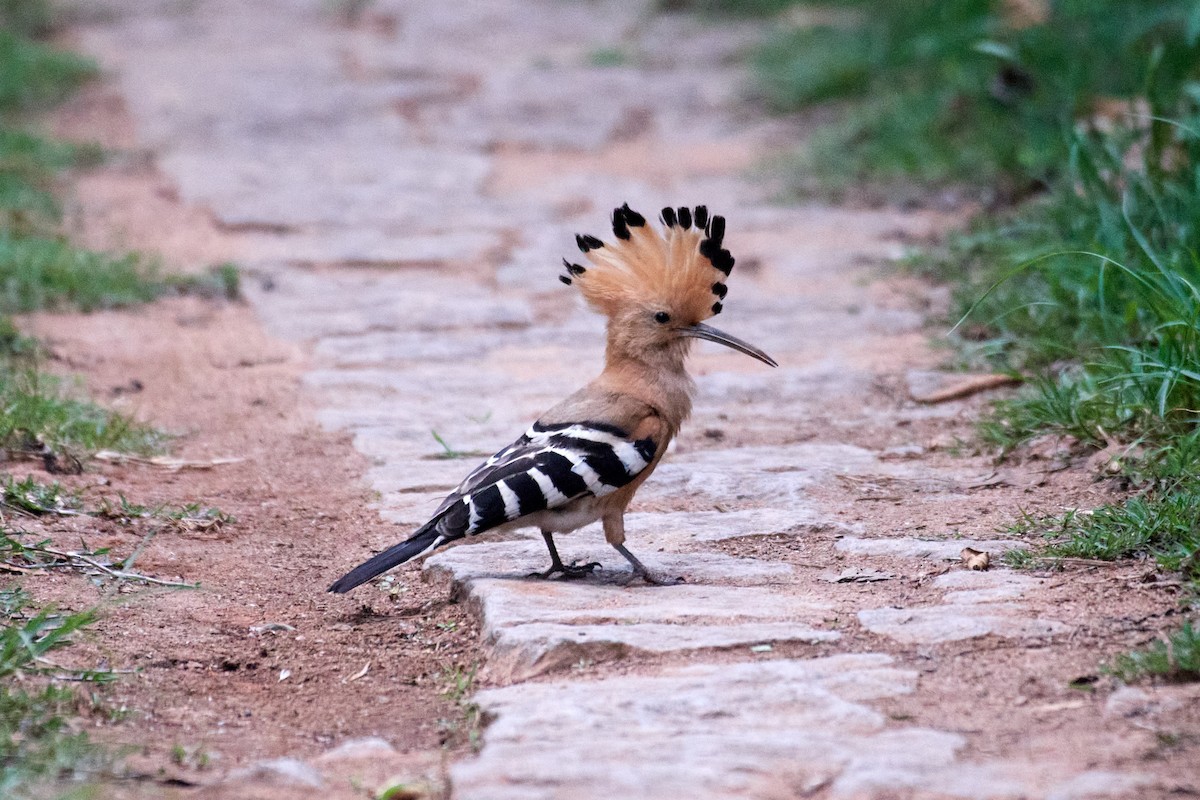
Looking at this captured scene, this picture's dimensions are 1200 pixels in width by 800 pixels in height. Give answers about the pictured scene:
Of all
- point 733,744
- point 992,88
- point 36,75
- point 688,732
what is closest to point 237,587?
point 688,732

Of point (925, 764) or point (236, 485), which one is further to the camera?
point (236, 485)

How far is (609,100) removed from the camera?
32.7ft

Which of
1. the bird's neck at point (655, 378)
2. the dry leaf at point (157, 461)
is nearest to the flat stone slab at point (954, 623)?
the bird's neck at point (655, 378)

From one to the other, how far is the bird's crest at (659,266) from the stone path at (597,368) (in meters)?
0.69

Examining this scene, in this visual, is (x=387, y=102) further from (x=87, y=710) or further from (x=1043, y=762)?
(x=1043, y=762)

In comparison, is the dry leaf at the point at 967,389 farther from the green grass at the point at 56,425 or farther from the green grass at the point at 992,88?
the green grass at the point at 56,425

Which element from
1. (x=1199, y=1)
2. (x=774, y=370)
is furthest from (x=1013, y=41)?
(x=774, y=370)

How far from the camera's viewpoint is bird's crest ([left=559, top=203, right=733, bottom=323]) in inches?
152

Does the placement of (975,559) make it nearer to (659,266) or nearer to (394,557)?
(659,266)

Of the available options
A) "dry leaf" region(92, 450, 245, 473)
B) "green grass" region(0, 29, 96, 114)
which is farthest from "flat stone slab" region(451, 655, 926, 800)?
"green grass" region(0, 29, 96, 114)

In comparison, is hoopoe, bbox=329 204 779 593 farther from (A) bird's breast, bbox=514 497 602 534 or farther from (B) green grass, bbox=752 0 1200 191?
(B) green grass, bbox=752 0 1200 191

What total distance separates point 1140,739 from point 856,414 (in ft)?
8.17

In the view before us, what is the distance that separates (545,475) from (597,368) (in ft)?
6.39

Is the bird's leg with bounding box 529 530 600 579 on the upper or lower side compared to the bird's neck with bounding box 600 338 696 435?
lower
